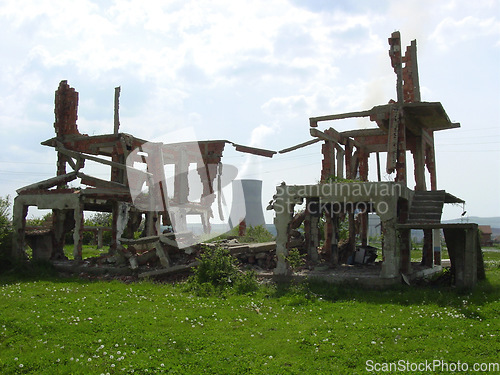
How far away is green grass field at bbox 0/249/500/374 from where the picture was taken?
8227 mm

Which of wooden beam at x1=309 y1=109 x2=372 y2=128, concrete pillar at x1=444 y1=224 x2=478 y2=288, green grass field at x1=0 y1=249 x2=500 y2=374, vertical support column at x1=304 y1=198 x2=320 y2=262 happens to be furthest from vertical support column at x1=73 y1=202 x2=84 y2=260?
concrete pillar at x1=444 y1=224 x2=478 y2=288

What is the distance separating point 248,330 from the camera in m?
10.1

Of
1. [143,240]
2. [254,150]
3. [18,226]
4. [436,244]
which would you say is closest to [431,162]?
[436,244]

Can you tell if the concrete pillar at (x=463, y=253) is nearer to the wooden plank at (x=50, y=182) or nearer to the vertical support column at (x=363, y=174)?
the vertical support column at (x=363, y=174)

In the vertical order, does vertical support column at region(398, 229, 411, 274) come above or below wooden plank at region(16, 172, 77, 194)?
below

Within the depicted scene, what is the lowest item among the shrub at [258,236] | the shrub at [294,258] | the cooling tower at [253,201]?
the shrub at [294,258]

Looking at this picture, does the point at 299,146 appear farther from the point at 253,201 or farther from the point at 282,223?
the point at 253,201

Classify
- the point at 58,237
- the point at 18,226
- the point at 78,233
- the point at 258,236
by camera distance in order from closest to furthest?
the point at 78,233, the point at 18,226, the point at 58,237, the point at 258,236

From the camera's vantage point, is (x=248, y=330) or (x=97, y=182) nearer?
(x=248, y=330)

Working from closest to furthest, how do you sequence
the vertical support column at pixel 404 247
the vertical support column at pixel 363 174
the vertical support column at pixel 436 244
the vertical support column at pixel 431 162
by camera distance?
the vertical support column at pixel 404 247 < the vertical support column at pixel 436 244 < the vertical support column at pixel 431 162 < the vertical support column at pixel 363 174

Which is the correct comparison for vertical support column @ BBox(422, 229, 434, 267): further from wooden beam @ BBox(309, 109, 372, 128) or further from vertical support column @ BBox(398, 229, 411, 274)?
wooden beam @ BBox(309, 109, 372, 128)

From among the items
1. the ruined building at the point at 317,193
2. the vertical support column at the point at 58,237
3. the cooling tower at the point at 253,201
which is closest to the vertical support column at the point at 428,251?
the ruined building at the point at 317,193

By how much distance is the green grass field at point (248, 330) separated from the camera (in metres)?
8.23

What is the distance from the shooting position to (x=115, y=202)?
860 inches
